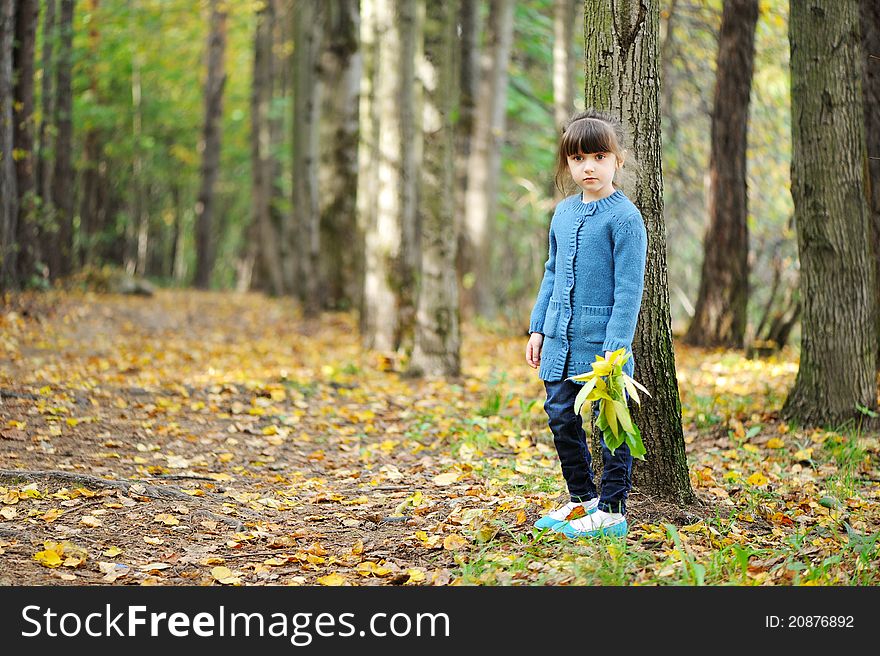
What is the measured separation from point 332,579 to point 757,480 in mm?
2829

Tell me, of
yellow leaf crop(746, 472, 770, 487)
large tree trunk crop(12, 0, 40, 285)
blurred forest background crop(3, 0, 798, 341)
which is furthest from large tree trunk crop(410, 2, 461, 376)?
large tree trunk crop(12, 0, 40, 285)

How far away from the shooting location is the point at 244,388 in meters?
8.51

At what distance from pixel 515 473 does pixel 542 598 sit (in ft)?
7.40

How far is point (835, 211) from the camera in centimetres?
650

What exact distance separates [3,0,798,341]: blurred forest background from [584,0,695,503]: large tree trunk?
20.6 feet

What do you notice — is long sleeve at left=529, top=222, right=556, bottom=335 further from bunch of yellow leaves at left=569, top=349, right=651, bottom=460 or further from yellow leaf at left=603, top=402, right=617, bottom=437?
yellow leaf at left=603, top=402, right=617, bottom=437

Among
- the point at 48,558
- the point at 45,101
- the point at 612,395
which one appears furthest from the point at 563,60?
the point at 48,558

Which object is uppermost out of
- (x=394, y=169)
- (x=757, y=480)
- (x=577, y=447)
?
(x=394, y=169)

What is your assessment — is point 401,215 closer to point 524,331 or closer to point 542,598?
point 524,331

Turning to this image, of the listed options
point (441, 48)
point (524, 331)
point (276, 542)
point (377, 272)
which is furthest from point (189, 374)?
point (524, 331)

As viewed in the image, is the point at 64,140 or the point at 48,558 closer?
the point at 48,558

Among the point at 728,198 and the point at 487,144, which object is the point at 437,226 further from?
the point at 487,144

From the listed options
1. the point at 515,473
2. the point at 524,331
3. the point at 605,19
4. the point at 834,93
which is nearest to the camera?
the point at 605,19

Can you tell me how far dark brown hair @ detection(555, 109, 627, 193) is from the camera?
403 cm
